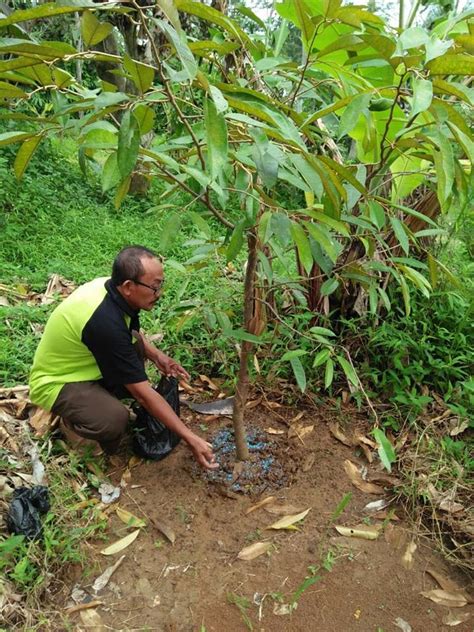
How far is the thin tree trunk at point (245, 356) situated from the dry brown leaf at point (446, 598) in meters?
0.78

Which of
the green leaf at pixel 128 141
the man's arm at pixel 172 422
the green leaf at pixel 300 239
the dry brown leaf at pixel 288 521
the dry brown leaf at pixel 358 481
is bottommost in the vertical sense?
the dry brown leaf at pixel 288 521

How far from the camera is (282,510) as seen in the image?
1.88 metres

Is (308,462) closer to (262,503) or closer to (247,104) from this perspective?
(262,503)

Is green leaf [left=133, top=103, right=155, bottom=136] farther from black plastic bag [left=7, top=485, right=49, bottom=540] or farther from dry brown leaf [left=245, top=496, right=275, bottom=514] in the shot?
dry brown leaf [left=245, top=496, right=275, bottom=514]

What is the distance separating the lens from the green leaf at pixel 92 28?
2.58ft

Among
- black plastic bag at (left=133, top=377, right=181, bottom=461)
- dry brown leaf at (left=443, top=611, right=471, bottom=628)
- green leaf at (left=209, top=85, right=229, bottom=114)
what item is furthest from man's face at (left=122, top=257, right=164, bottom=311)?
dry brown leaf at (left=443, top=611, right=471, bottom=628)

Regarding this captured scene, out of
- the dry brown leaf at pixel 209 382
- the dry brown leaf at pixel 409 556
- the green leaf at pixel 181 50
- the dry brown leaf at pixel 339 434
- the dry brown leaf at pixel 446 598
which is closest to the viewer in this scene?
the green leaf at pixel 181 50

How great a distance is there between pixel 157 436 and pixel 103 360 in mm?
421

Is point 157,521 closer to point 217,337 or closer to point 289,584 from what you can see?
point 289,584

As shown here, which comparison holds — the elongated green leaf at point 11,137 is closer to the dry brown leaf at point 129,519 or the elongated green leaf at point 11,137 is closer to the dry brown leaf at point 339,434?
the dry brown leaf at point 129,519

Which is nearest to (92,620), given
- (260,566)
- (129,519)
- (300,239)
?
(129,519)

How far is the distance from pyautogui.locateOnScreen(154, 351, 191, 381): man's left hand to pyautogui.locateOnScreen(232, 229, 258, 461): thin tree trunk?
1.42ft

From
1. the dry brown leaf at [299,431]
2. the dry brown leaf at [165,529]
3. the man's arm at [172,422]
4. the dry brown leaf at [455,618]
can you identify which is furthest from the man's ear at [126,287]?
the dry brown leaf at [455,618]

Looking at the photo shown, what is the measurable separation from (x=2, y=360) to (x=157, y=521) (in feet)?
3.79
